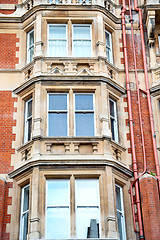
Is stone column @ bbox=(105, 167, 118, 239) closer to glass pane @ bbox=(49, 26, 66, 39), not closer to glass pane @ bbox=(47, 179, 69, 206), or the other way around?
glass pane @ bbox=(47, 179, 69, 206)

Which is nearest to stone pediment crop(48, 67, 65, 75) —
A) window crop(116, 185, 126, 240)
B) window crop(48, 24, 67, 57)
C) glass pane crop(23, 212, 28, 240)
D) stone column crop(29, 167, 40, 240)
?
window crop(48, 24, 67, 57)

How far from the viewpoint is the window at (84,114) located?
64.0 ft

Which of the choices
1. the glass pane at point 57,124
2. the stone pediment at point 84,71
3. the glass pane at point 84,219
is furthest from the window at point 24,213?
the stone pediment at point 84,71

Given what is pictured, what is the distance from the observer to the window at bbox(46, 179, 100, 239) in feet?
57.0

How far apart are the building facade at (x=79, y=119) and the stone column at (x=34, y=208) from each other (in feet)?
0.11

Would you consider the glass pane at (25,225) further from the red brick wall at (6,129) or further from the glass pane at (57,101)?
the glass pane at (57,101)

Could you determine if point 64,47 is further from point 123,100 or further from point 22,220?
point 22,220

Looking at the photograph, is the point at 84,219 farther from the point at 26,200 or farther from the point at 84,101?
the point at 84,101

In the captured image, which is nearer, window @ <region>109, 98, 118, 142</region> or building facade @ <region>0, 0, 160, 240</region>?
building facade @ <region>0, 0, 160, 240</region>

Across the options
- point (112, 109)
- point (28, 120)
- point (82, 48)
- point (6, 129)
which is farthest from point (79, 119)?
point (82, 48)

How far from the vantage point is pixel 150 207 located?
59.0 feet

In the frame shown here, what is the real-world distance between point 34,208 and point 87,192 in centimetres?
196

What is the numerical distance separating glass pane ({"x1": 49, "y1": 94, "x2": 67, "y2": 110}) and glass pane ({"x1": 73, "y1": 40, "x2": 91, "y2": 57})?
2218mm

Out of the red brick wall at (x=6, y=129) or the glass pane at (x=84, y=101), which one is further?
the glass pane at (x=84, y=101)
